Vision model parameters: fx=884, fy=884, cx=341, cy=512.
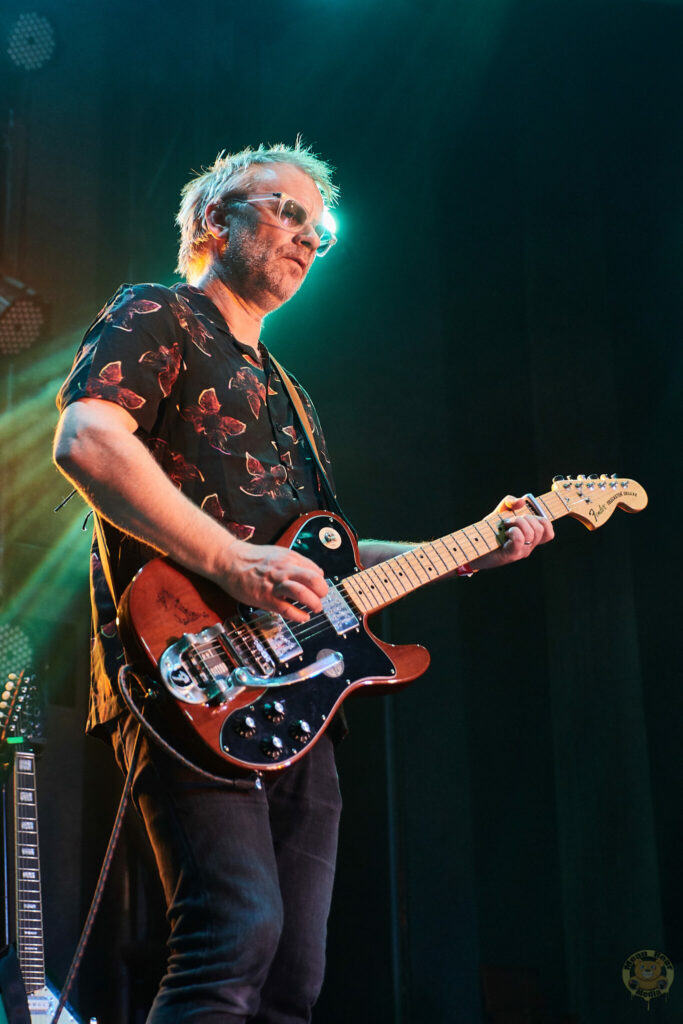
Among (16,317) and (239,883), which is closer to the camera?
(239,883)

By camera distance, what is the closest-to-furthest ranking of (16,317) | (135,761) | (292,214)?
1. (135,761)
2. (292,214)
3. (16,317)

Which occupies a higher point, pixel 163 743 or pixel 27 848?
pixel 163 743

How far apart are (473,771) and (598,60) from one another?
3.25 metres

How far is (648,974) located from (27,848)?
2.25 metres

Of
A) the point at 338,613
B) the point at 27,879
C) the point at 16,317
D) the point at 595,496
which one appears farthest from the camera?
the point at 16,317

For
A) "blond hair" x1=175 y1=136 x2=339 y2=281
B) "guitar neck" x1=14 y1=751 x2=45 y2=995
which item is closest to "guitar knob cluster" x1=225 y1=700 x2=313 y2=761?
"blond hair" x1=175 y1=136 x2=339 y2=281

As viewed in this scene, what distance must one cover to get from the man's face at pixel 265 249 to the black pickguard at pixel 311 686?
0.66 meters

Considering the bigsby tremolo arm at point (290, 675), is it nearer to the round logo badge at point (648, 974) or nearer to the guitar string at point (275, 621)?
the guitar string at point (275, 621)

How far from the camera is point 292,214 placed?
7.30ft

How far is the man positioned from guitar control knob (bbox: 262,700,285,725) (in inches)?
3.8

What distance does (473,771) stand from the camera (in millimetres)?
3615

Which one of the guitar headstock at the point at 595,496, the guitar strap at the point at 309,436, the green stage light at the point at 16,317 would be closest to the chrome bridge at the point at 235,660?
the guitar strap at the point at 309,436

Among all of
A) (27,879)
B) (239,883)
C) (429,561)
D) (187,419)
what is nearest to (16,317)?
(27,879)

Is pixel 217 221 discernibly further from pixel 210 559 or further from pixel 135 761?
pixel 135 761
